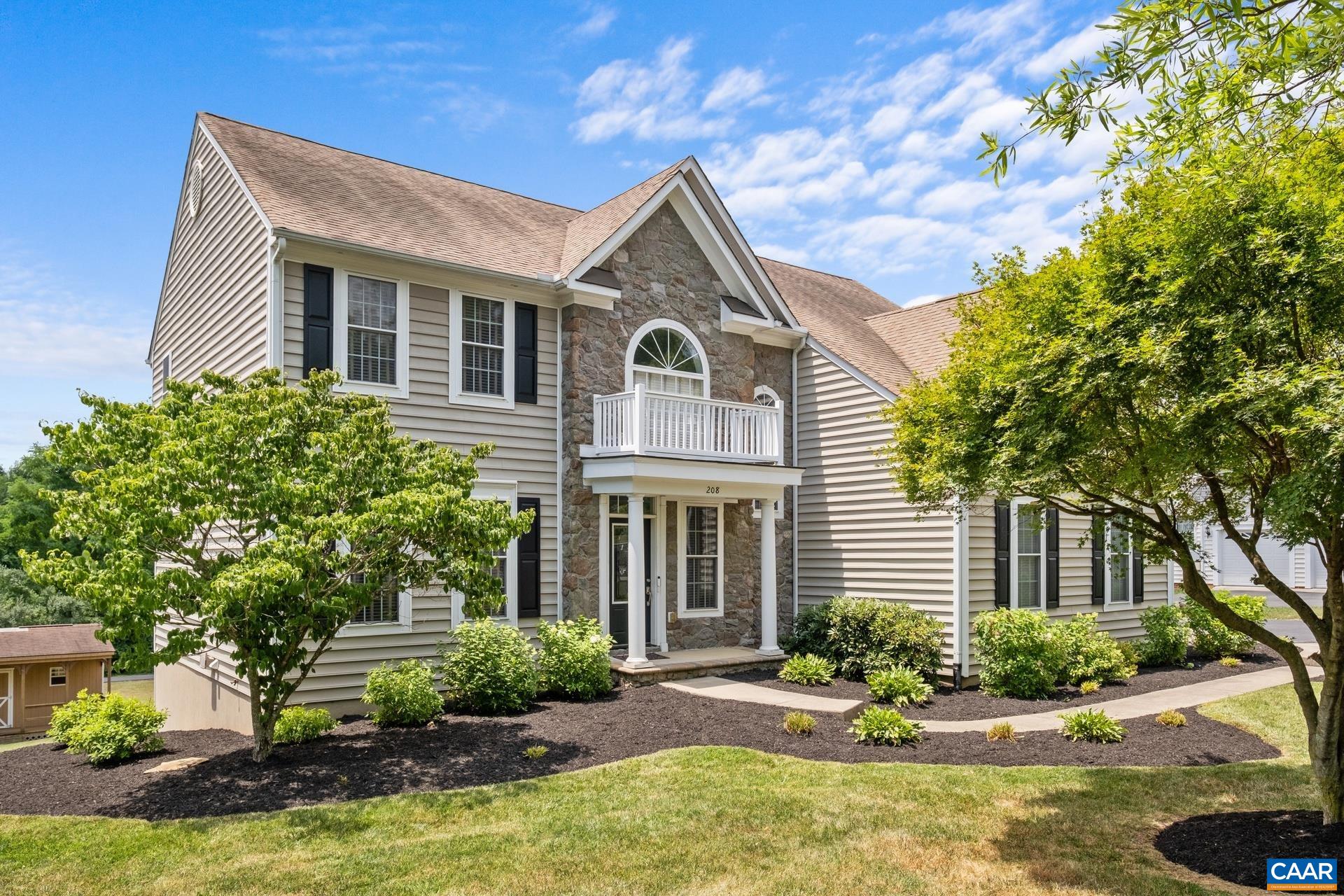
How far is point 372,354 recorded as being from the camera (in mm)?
11812

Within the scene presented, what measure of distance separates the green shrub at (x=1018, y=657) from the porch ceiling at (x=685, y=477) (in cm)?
386

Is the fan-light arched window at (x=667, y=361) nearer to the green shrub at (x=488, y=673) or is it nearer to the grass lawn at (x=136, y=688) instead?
the green shrub at (x=488, y=673)

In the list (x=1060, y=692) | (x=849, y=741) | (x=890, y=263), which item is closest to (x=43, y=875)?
(x=849, y=741)

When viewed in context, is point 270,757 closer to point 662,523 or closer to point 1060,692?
point 662,523

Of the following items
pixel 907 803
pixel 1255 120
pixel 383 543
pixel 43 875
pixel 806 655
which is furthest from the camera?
pixel 806 655

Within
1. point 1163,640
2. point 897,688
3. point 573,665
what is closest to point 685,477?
point 573,665

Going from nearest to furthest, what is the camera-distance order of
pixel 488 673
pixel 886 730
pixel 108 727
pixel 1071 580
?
pixel 108 727
pixel 886 730
pixel 488 673
pixel 1071 580

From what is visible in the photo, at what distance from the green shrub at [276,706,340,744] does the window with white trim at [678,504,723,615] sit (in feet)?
20.9

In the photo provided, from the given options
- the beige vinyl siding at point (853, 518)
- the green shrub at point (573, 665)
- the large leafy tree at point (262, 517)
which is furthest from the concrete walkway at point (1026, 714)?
the large leafy tree at point (262, 517)

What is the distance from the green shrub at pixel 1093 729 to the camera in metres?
9.62

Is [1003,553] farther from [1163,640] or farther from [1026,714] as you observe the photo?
[1163,640]

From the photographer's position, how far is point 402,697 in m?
10.1

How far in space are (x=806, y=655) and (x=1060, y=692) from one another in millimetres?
3732

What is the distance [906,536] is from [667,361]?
4.82m
